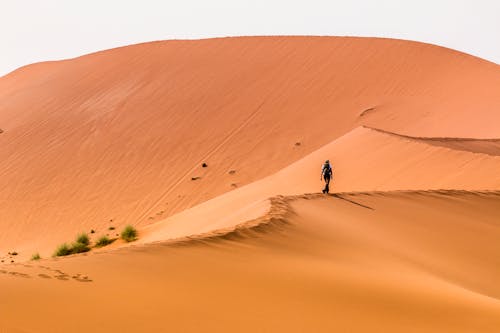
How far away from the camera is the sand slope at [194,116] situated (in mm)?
22984

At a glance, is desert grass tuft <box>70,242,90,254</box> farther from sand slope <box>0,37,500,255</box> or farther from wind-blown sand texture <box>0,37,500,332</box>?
sand slope <box>0,37,500,255</box>

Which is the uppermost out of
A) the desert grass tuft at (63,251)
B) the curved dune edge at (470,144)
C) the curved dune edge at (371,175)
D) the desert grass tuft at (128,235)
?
the curved dune edge at (470,144)

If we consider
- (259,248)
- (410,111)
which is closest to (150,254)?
(259,248)

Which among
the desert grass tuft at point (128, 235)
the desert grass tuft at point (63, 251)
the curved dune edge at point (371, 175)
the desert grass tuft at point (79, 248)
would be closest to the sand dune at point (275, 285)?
the curved dune edge at point (371, 175)

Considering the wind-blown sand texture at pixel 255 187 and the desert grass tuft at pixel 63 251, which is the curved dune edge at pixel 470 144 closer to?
the wind-blown sand texture at pixel 255 187

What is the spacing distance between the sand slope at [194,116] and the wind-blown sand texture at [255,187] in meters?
0.12

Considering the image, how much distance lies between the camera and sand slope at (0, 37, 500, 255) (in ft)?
75.4

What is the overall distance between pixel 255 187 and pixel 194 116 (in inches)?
516

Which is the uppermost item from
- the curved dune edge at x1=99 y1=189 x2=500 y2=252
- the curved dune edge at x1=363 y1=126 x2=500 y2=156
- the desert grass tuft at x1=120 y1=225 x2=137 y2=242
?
the curved dune edge at x1=363 y1=126 x2=500 y2=156

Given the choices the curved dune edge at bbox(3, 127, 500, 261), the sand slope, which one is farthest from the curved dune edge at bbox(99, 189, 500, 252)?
the sand slope

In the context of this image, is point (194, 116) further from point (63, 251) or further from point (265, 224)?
point (265, 224)

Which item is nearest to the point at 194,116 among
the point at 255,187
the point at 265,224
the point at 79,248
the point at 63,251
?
the point at 255,187

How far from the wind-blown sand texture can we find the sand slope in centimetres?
12

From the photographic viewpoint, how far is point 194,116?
3025 centimetres
